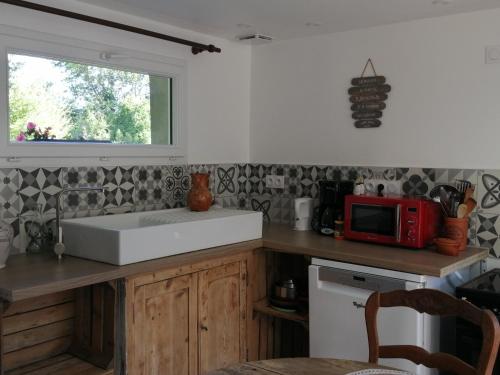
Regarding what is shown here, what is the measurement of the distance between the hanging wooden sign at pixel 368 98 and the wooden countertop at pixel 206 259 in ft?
2.52

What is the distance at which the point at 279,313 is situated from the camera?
9.10 feet

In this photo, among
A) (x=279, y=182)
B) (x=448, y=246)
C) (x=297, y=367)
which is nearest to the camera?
(x=297, y=367)

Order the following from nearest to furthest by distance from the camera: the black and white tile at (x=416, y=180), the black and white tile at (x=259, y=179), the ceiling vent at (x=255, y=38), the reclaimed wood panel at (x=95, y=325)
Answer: the reclaimed wood panel at (x=95, y=325) → the black and white tile at (x=416, y=180) → the ceiling vent at (x=255, y=38) → the black and white tile at (x=259, y=179)

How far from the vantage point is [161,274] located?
2.30 metres

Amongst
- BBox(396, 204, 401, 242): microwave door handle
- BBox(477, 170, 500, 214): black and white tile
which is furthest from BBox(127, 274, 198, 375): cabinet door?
BBox(477, 170, 500, 214): black and white tile

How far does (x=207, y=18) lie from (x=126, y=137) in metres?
0.82

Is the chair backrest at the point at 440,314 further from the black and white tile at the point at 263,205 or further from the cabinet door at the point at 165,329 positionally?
the black and white tile at the point at 263,205

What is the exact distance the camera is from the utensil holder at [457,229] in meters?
2.49

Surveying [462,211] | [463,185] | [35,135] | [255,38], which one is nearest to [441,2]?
[463,185]

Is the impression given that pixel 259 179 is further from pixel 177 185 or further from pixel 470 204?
pixel 470 204

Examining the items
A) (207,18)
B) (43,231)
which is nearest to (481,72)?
(207,18)

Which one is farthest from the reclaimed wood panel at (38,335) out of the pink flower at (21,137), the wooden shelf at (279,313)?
the wooden shelf at (279,313)

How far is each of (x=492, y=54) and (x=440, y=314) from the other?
5.22ft

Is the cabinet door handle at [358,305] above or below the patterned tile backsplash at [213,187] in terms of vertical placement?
below
